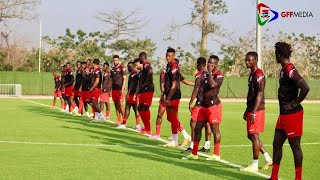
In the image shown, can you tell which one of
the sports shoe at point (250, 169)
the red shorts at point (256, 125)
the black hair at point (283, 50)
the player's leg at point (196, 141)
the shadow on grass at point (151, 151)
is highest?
the black hair at point (283, 50)

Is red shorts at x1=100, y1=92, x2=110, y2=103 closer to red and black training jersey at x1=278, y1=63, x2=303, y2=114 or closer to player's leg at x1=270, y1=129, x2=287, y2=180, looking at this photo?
player's leg at x1=270, y1=129, x2=287, y2=180

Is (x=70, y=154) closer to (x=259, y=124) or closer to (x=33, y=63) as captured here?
(x=259, y=124)

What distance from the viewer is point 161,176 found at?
8.88 m

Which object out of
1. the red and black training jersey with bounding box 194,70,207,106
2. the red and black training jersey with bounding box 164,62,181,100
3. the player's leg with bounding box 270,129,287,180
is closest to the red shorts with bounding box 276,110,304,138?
the player's leg with bounding box 270,129,287,180

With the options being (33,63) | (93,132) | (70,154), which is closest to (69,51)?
(33,63)

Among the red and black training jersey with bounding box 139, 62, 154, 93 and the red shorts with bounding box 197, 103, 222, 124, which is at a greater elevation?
the red and black training jersey with bounding box 139, 62, 154, 93

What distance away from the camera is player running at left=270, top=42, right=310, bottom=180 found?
826cm

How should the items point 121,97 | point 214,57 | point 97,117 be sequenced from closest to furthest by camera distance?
point 214,57
point 121,97
point 97,117

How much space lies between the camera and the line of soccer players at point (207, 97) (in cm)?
836

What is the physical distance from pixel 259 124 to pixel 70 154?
386 centimetres

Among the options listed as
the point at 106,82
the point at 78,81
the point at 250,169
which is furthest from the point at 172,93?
the point at 78,81

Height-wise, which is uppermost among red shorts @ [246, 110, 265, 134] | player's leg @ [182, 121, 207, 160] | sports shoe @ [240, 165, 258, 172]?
red shorts @ [246, 110, 265, 134]

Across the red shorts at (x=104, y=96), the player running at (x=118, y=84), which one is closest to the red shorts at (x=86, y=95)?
the red shorts at (x=104, y=96)

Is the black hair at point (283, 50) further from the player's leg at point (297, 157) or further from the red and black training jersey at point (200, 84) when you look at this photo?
the red and black training jersey at point (200, 84)
